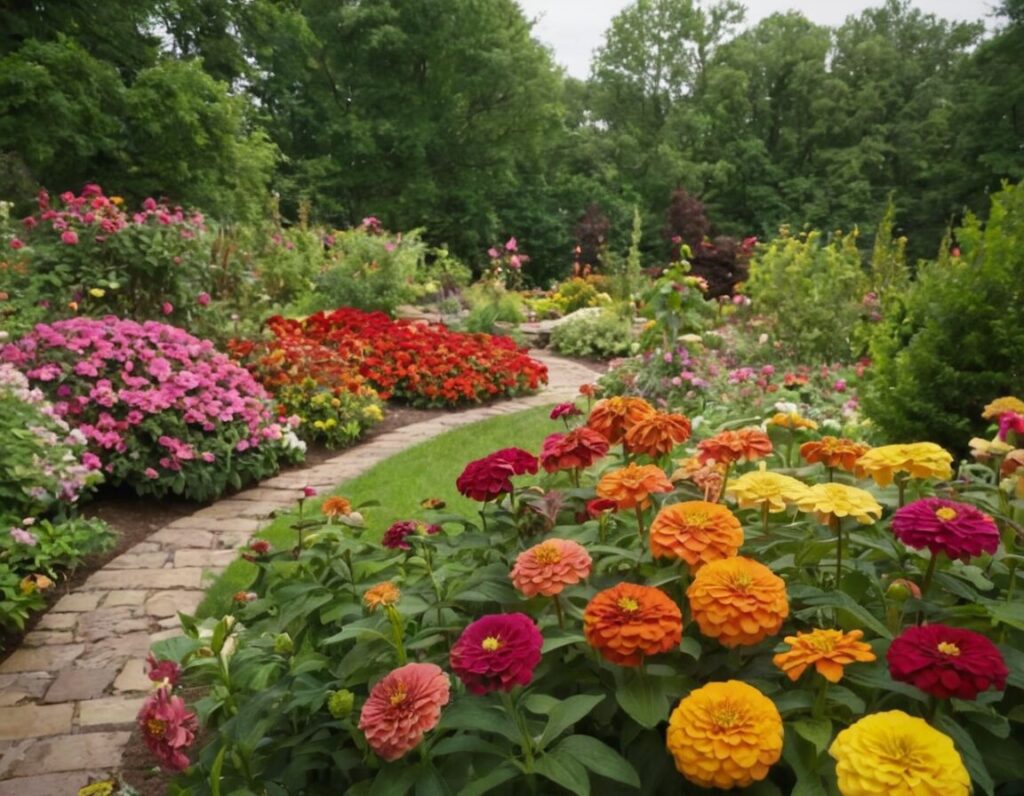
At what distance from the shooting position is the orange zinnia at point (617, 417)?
5.87ft

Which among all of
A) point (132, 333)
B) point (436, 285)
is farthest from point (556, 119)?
point (132, 333)

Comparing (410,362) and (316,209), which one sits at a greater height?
(316,209)

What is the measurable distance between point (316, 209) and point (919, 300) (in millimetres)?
16249

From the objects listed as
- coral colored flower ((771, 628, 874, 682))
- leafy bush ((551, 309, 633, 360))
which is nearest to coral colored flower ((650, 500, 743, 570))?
coral colored flower ((771, 628, 874, 682))

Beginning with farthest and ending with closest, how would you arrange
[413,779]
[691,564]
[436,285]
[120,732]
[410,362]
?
[436,285] → [410,362] → [120,732] → [691,564] → [413,779]

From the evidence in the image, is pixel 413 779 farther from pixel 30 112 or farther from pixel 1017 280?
pixel 30 112

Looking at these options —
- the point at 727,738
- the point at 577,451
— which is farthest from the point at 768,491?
the point at 727,738

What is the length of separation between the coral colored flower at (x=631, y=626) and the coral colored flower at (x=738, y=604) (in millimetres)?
44

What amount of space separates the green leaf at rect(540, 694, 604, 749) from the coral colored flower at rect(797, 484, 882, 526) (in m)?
0.48

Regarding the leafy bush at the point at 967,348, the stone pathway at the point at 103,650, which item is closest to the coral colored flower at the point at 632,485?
the stone pathway at the point at 103,650

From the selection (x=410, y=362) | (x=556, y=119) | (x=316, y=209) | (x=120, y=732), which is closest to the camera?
(x=120, y=732)

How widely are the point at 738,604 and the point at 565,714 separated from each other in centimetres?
28

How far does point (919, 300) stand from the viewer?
381 cm

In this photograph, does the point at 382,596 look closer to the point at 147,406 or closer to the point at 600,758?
the point at 600,758
